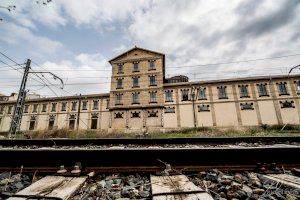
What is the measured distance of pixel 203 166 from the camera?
3197 millimetres

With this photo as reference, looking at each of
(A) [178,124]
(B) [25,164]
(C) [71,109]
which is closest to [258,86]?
(A) [178,124]

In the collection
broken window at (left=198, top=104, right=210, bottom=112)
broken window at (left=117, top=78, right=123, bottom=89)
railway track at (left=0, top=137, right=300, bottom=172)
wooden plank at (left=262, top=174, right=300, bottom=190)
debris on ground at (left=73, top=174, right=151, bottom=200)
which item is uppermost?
broken window at (left=117, top=78, right=123, bottom=89)

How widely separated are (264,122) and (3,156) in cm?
2942

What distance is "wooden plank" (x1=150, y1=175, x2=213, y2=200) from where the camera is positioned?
5.69ft

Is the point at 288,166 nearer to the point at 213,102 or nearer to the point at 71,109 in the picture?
the point at 213,102

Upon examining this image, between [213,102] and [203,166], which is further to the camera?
[213,102]

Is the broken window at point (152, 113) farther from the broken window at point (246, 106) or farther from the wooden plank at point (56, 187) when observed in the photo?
the wooden plank at point (56, 187)

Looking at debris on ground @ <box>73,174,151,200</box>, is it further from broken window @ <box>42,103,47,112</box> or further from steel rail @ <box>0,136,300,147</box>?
broken window @ <box>42,103,47,112</box>

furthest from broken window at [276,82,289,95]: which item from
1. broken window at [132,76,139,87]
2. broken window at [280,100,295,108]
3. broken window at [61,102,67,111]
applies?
broken window at [61,102,67,111]

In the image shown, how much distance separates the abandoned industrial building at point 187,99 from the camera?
26359mm

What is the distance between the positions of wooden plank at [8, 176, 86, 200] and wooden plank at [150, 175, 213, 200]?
90cm

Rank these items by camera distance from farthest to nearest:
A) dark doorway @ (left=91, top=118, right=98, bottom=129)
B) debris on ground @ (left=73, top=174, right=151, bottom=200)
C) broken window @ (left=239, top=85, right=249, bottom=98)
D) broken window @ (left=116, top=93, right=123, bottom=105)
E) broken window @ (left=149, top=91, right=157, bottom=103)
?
dark doorway @ (left=91, top=118, right=98, bottom=129)
broken window @ (left=116, top=93, right=123, bottom=105)
broken window @ (left=149, top=91, right=157, bottom=103)
broken window @ (left=239, top=85, right=249, bottom=98)
debris on ground @ (left=73, top=174, right=151, bottom=200)

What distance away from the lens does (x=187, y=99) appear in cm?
2883

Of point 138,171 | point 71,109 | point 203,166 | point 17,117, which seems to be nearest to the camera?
point 138,171
